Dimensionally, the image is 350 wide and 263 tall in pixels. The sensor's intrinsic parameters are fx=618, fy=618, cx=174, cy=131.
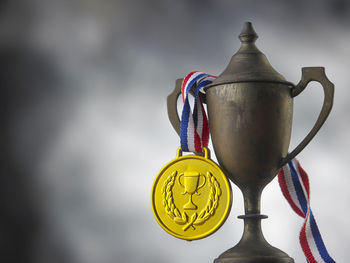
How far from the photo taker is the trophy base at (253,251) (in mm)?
869

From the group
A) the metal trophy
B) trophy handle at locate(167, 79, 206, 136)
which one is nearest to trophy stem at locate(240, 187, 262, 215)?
the metal trophy

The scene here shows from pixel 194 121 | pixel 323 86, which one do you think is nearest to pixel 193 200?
pixel 194 121

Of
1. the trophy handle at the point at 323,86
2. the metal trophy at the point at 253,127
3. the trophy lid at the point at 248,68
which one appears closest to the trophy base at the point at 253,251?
the metal trophy at the point at 253,127

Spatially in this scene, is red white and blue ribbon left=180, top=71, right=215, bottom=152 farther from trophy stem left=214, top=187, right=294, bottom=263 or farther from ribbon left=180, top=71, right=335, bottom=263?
trophy stem left=214, top=187, right=294, bottom=263

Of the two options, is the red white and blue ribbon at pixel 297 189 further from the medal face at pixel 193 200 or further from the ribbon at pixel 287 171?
the medal face at pixel 193 200

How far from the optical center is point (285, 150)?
0.93 metres

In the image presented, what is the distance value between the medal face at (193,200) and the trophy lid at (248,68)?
0.13m

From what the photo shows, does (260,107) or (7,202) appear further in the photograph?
(7,202)

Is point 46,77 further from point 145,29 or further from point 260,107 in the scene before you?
point 260,107

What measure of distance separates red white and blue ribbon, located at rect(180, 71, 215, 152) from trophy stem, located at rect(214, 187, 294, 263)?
4.0 inches

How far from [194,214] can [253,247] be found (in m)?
0.10

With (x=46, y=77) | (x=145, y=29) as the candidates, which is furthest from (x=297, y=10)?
(x=46, y=77)

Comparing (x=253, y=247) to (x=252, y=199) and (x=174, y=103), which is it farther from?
(x=174, y=103)

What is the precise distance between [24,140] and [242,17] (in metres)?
0.78
